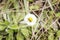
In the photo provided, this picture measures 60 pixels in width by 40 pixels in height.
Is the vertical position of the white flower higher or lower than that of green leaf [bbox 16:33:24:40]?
higher

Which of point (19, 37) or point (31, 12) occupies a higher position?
point (31, 12)

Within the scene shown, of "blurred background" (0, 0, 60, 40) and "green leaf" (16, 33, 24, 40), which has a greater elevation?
"blurred background" (0, 0, 60, 40)

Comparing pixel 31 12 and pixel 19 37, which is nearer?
pixel 19 37

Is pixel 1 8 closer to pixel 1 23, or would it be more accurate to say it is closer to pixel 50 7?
pixel 1 23

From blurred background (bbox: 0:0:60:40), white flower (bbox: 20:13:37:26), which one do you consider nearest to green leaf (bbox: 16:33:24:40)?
blurred background (bbox: 0:0:60:40)

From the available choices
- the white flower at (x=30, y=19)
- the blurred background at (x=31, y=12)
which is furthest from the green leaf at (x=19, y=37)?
the white flower at (x=30, y=19)

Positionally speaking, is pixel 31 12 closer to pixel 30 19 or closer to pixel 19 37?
pixel 30 19

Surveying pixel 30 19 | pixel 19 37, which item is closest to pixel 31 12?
pixel 30 19

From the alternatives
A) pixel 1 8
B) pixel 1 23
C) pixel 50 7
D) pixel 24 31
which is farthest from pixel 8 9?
pixel 50 7

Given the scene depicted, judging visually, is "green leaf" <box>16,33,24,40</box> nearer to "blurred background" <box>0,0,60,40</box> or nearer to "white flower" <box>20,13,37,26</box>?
"blurred background" <box>0,0,60,40</box>
